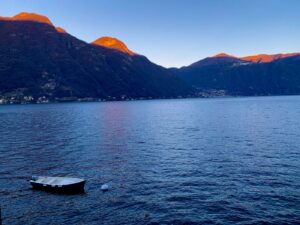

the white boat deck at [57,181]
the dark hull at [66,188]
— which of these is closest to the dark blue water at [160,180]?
the dark hull at [66,188]

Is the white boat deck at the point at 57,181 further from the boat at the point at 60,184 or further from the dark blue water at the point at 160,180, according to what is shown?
the dark blue water at the point at 160,180

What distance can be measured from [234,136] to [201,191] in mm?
51176

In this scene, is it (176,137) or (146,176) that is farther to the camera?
(176,137)

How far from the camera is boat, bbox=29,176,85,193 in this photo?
4242 cm

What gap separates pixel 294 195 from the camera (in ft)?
128

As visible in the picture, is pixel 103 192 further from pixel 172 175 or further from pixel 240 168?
pixel 240 168

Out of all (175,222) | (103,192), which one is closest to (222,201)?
(175,222)

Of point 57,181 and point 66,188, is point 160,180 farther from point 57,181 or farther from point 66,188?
point 57,181

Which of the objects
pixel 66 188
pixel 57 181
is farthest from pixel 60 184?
pixel 57 181

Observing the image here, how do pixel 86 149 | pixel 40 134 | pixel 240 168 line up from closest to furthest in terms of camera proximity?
pixel 240 168 < pixel 86 149 < pixel 40 134

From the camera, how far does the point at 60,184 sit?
140 ft

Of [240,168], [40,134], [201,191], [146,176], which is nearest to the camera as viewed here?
[201,191]

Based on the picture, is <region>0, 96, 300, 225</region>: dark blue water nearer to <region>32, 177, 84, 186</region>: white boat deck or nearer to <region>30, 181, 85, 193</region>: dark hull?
<region>30, 181, 85, 193</region>: dark hull

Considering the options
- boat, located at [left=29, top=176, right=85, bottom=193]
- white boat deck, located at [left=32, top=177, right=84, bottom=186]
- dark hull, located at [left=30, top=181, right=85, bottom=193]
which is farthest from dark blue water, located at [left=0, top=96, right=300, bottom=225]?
white boat deck, located at [left=32, top=177, right=84, bottom=186]
